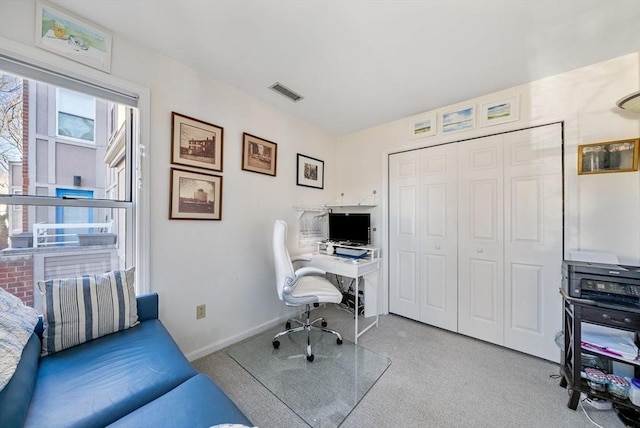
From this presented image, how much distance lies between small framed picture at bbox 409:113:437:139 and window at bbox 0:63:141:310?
8.89 feet

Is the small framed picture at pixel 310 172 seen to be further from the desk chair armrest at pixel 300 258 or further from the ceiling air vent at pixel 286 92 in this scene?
the desk chair armrest at pixel 300 258

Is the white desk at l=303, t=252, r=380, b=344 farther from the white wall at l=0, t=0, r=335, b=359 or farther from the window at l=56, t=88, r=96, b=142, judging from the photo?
the window at l=56, t=88, r=96, b=142

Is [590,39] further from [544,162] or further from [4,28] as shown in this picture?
[4,28]

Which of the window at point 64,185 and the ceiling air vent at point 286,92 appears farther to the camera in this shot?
the ceiling air vent at point 286,92

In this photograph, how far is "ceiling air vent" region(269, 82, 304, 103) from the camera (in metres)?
2.23

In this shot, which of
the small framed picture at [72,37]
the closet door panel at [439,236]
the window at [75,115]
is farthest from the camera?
the closet door panel at [439,236]

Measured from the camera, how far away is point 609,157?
70.3 inches

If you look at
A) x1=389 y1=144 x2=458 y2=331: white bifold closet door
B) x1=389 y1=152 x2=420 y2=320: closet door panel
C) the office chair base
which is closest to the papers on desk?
x1=389 y1=144 x2=458 y2=331: white bifold closet door

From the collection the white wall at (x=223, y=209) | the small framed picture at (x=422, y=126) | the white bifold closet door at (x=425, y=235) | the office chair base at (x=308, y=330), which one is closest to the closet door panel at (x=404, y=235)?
the white bifold closet door at (x=425, y=235)

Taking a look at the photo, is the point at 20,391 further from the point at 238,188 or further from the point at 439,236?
the point at 439,236

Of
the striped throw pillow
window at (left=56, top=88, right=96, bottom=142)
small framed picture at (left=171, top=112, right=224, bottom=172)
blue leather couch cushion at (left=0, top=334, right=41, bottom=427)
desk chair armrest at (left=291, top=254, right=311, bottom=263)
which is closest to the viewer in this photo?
blue leather couch cushion at (left=0, top=334, right=41, bottom=427)

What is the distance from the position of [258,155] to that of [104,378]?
200 cm

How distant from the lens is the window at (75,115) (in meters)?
1.54

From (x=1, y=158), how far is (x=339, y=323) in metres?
2.91
